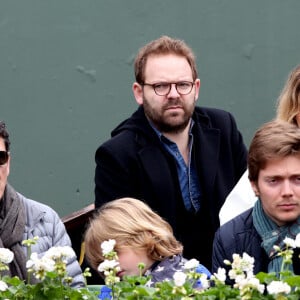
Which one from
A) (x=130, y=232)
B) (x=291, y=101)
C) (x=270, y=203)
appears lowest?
(x=130, y=232)

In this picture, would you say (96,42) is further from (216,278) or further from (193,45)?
(216,278)

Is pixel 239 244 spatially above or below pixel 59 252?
below

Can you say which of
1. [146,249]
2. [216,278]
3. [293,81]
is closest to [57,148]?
[293,81]

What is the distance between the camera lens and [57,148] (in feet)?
22.2

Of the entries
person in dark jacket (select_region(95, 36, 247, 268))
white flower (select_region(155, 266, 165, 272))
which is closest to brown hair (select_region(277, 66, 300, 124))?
person in dark jacket (select_region(95, 36, 247, 268))

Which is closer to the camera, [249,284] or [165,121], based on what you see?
[249,284]

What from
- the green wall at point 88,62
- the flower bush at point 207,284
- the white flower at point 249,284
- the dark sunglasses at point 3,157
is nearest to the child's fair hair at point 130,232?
the dark sunglasses at point 3,157

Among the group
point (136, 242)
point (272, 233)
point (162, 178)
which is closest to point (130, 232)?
point (136, 242)

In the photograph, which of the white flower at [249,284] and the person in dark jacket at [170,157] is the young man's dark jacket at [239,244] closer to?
the person in dark jacket at [170,157]

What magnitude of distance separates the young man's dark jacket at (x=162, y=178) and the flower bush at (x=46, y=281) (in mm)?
2015

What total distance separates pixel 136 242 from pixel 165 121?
1147mm

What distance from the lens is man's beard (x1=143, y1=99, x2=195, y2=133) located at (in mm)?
5148

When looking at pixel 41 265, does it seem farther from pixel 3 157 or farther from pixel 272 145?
pixel 3 157

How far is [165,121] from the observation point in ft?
16.9
